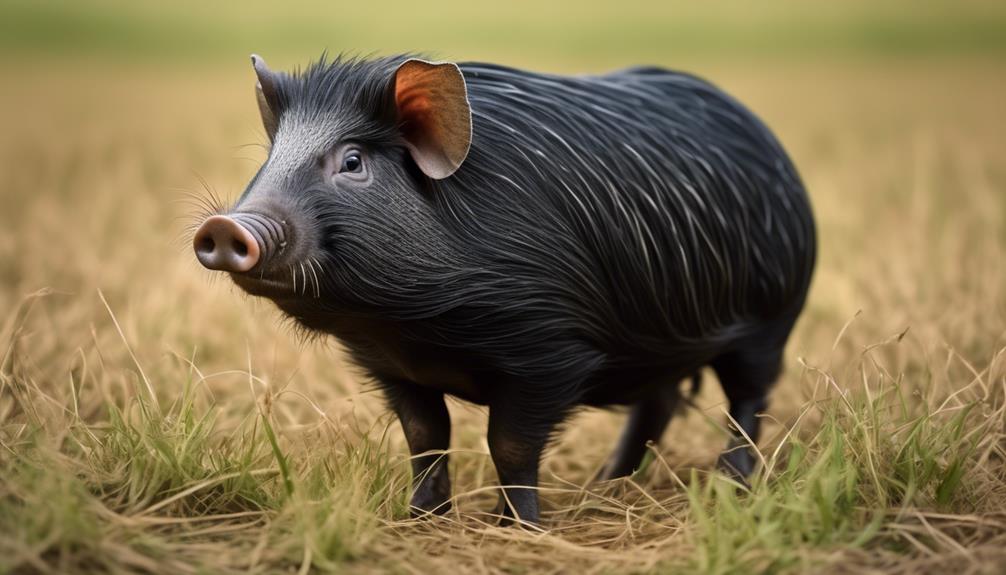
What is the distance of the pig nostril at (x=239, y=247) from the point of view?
325 centimetres

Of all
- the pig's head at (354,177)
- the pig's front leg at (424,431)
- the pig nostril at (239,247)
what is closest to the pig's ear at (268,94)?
the pig's head at (354,177)

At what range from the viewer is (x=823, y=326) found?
688 centimetres

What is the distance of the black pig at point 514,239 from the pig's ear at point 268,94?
1 cm

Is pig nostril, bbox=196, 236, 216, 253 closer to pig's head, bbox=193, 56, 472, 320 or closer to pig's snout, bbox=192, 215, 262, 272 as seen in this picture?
pig's snout, bbox=192, 215, 262, 272

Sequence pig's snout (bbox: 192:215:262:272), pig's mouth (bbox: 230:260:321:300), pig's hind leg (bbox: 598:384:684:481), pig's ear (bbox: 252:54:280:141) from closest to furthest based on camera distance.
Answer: pig's snout (bbox: 192:215:262:272) < pig's mouth (bbox: 230:260:321:300) < pig's ear (bbox: 252:54:280:141) < pig's hind leg (bbox: 598:384:684:481)

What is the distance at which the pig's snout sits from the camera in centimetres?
321

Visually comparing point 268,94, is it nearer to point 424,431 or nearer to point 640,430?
point 424,431

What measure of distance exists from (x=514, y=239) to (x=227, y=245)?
94 centimetres

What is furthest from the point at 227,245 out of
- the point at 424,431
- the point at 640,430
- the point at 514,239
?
the point at 640,430

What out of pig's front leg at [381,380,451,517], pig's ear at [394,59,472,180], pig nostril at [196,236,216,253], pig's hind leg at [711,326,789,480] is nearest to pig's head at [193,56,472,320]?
pig's ear at [394,59,472,180]

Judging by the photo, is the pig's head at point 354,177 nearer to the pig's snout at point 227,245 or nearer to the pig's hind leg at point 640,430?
the pig's snout at point 227,245

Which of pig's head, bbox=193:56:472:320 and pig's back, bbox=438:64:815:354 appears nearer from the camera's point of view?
pig's head, bbox=193:56:472:320

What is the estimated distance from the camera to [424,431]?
4.24 metres

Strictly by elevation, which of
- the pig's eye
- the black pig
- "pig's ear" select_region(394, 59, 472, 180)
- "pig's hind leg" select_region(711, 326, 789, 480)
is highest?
"pig's ear" select_region(394, 59, 472, 180)
